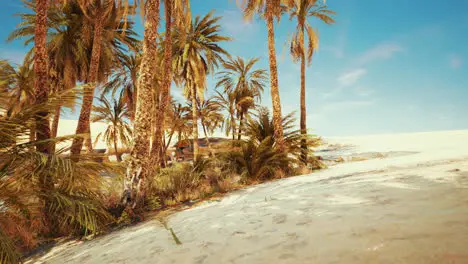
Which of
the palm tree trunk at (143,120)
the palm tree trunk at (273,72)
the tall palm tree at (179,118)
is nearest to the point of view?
the palm tree trunk at (143,120)

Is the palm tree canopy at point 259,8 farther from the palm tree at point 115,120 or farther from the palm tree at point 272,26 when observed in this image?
the palm tree at point 115,120

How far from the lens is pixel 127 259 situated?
2268 millimetres

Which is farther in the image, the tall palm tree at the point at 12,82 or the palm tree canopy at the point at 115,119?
the palm tree canopy at the point at 115,119

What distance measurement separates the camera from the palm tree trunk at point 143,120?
509cm

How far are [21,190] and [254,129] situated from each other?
269 inches

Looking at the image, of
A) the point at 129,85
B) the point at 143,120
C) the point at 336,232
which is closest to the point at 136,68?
the point at 129,85

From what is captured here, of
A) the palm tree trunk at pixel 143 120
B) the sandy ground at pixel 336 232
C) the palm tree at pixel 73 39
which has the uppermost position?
the palm tree at pixel 73 39

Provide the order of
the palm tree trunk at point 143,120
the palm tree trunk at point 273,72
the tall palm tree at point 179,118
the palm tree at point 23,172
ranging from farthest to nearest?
the tall palm tree at point 179,118
the palm tree trunk at point 273,72
the palm tree trunk at point 143,120
the palm tree at point 23,172

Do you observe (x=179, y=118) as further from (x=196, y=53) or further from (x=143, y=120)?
(x=143, y=120)

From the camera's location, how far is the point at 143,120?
5.35 m

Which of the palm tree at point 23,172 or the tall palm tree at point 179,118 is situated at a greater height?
the tall palm tree at point 179,118

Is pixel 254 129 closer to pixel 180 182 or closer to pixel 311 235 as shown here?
pixel 180 182

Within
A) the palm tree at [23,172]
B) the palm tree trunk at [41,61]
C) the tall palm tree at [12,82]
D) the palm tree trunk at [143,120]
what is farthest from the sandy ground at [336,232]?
the palm tree trunk at [41,61]

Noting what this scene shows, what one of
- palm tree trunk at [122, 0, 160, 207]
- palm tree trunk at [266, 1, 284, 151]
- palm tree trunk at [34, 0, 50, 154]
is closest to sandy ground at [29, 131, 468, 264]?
palm tree trunk at [122, 0, 160, 207]
